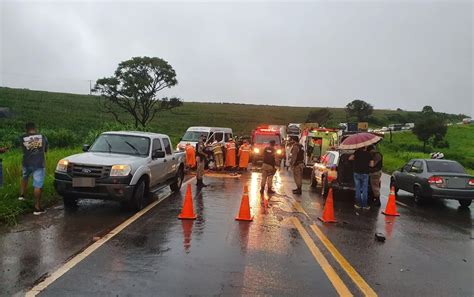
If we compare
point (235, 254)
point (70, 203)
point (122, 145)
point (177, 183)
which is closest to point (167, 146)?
point (177, 183)

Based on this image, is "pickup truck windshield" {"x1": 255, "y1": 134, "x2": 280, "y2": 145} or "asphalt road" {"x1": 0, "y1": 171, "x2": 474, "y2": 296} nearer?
"asphalt road" {"x1": 0, "y1": 171, "x2": 474, "y2": 296}

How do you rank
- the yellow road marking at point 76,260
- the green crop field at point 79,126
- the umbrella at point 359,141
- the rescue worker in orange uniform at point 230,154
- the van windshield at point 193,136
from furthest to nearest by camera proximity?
the van windshield at point 193,136, the rescue worker in orange uniform at point 230,154, the green crop field at point 79,126, the umbrella at point 359,141, the yellow road marking at point 76,260

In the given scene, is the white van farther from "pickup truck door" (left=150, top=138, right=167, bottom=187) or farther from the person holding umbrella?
the person holding umbrella

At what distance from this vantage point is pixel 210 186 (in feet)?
50.2

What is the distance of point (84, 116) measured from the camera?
57375mm

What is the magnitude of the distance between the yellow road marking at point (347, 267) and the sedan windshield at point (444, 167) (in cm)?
669

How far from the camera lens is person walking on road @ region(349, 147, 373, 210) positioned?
11.7m

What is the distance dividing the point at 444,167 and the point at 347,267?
8859 mm

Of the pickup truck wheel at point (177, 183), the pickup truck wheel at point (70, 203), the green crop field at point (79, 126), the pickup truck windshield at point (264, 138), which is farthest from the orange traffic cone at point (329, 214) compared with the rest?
the pickup truck windshield at point (264, 138)

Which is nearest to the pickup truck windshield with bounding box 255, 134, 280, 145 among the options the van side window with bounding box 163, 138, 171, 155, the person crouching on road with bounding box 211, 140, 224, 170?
the person crouching on road with bounding box 211, 140, 224, 170

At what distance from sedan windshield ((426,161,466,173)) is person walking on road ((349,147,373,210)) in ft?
9.61

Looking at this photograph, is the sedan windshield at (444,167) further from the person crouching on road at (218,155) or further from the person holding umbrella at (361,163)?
the person crouching on road at (218,155)

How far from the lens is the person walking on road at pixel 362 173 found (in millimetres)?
11695

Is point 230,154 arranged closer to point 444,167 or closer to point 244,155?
point 244,155
